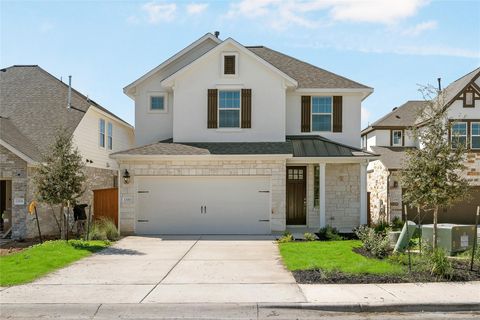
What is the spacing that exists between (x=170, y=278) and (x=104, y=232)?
6.96 m

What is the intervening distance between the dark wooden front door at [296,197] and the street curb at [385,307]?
11552 millimetres

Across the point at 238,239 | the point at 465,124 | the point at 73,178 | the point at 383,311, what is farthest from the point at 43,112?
the point at 465,124

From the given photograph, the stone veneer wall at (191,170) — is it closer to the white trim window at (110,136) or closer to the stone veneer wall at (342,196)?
the stone veneer wall at (342,196)

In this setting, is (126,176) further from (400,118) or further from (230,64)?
(400,118)

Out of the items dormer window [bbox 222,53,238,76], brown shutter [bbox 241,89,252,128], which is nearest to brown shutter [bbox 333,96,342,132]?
brown shutter [bbox 241,89,252,128]

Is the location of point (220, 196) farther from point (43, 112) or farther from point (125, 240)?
point (43, 112)

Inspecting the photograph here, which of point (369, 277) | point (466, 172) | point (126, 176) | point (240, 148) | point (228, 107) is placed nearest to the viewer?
point (369, 277)

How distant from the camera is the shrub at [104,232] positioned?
15820mm

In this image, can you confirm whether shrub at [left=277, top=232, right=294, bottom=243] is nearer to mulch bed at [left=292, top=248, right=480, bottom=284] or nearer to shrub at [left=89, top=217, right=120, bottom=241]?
mulch bed at [left=292, top=248, right=480, bottom=284]

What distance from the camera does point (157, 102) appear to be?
20938mm

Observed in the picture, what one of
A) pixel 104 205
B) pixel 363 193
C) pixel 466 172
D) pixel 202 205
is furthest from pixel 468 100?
pixel 104 205

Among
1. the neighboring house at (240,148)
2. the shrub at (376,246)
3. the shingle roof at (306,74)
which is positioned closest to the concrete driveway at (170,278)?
the shrub at (376,246)

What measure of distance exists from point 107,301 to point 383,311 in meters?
4.79

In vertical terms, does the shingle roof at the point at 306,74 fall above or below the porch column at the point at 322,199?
above
